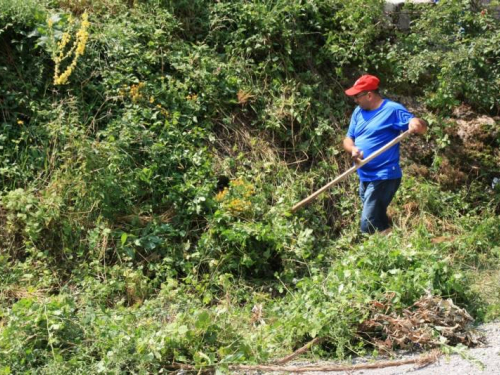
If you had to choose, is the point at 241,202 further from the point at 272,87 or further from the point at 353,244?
the point at 272,87

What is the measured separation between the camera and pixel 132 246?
22.2 feet

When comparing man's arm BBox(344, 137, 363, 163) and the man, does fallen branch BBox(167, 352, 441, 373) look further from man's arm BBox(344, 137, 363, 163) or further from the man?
man's arm BBox(344, 137, 363, 163)

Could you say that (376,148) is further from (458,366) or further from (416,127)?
(458,366)

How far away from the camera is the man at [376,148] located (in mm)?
6961

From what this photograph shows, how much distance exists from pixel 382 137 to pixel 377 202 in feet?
2.10

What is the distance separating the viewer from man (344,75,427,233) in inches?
274

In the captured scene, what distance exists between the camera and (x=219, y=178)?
25.0 ft

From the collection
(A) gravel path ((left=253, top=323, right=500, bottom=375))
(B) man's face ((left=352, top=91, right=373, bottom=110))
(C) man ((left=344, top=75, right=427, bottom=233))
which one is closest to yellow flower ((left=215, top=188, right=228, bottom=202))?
(C) man ((left=344, top=75, right=427, bottom=233))

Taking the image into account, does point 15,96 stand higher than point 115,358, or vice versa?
point 15,96

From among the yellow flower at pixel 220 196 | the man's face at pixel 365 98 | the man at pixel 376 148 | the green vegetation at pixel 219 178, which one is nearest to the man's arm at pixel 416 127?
the man at pixel 376 148

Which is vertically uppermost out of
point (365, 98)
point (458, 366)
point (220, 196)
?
point (365, 98)

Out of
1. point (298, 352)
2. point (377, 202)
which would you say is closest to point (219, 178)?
point (377, 202)

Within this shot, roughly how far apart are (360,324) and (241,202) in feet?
7.23

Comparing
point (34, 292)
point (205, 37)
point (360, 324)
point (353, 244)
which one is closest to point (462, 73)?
point (353, 244)
